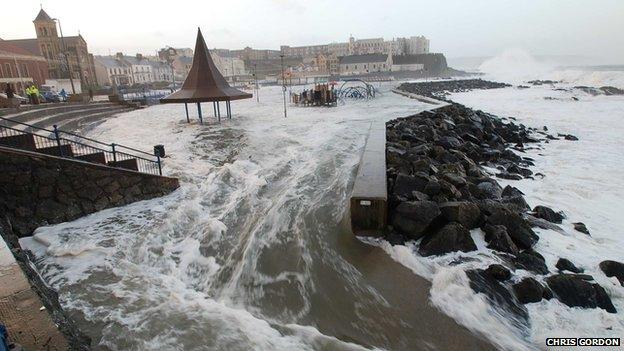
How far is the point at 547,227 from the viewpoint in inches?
313

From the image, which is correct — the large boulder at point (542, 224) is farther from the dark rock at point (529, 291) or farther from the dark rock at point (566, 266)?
the dark rock at point (529, 291)

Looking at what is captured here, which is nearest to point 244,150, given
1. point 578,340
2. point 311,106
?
point 578,340

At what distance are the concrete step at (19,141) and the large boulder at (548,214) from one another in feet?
42.3

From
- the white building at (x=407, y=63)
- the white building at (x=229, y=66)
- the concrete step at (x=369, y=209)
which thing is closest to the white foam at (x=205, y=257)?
the concrete step at (x=369, y=209)

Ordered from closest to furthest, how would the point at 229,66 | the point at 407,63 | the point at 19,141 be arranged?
the point at 19,141 → the point at 407,63 → the point at 229,66

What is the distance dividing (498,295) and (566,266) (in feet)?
5.65

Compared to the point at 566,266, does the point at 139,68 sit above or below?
above

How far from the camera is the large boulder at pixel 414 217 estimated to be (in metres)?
7.58

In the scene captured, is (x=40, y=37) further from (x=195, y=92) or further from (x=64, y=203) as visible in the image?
(x=64, y=203)

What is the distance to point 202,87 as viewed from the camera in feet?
82.2

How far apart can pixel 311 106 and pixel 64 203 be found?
90.4 feet

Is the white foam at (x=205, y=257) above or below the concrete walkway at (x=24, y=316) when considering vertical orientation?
below

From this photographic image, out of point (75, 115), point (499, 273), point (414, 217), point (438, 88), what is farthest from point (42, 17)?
point (499, 273)

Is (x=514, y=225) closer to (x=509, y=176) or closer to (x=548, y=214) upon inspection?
(x=548, y=214)
